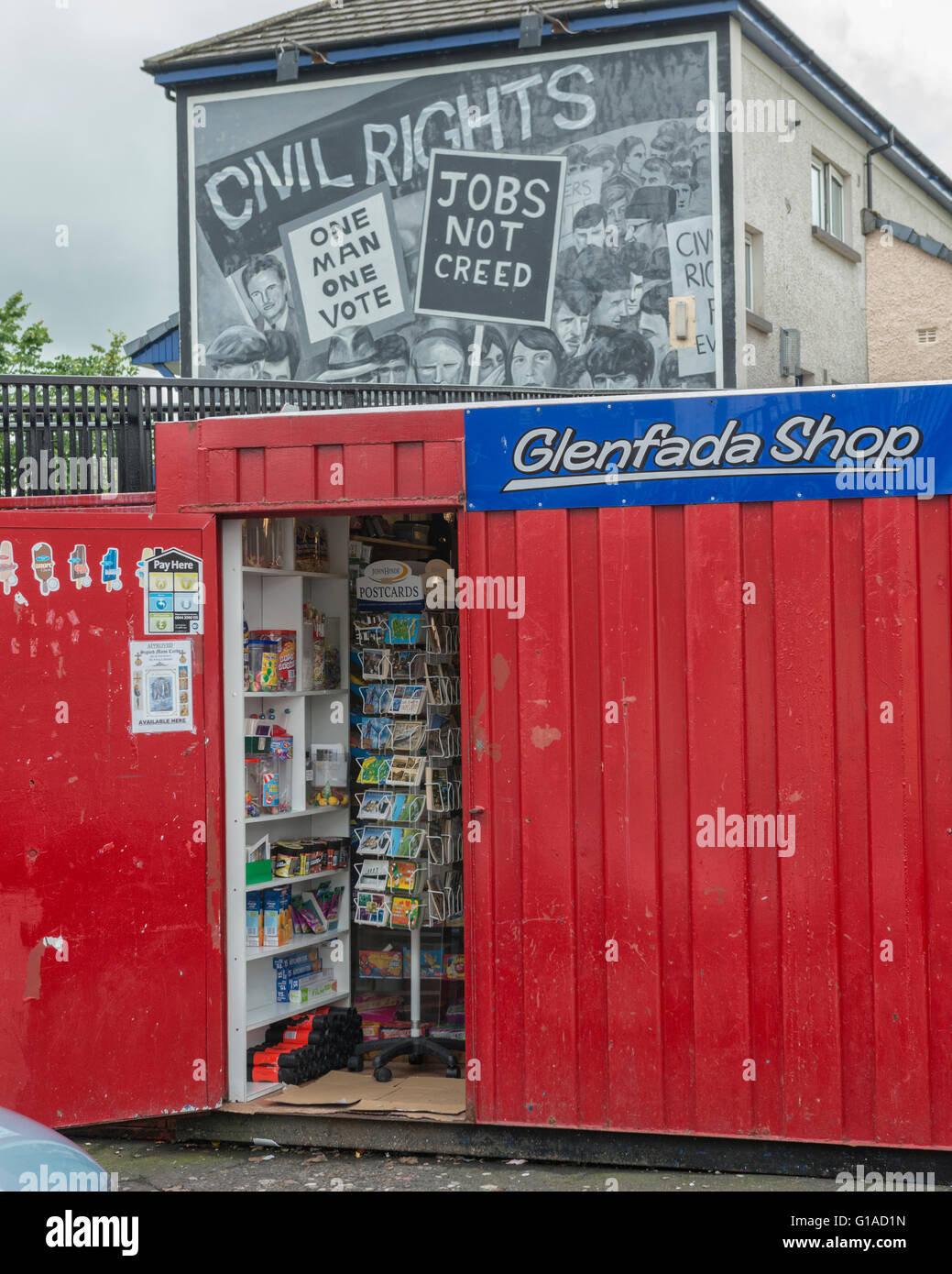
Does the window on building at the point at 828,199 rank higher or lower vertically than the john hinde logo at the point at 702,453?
higher

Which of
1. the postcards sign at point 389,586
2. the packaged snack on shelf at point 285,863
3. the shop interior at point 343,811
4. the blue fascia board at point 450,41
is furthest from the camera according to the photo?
the blue fascia board at point 450,41

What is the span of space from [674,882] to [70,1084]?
2.91m

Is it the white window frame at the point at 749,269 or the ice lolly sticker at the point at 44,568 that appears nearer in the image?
the ice lolly sticker at the point at 44,568

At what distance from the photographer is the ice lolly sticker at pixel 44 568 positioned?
575 centimetres

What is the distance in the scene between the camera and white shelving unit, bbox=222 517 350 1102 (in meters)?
6.03

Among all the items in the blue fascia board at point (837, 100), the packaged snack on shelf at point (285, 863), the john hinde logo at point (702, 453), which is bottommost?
the packaged snack on shelf at point (285, 863)

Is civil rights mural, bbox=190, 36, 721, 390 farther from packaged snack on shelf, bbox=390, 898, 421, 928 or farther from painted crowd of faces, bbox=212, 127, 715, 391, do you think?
packaged snack on shelf, bbox=390, 898, 421, 928

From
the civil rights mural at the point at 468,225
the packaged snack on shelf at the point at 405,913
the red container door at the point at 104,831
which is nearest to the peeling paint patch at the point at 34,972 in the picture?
the red container door at the point at 104,831

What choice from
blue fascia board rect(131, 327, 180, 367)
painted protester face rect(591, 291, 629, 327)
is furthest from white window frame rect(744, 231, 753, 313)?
blue fascia board rect(131, 327, 180, 367)

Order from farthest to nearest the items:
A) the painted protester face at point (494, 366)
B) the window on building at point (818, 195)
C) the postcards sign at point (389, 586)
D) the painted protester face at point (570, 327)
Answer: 1. the window on building at point (818, 195)
2. the painted protester face at point (494, 366)
3. the painted protester face at point (570, 327)
4. the postcards sign at point (389, 586)

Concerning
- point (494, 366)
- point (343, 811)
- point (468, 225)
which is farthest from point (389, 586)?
point (468, 225)

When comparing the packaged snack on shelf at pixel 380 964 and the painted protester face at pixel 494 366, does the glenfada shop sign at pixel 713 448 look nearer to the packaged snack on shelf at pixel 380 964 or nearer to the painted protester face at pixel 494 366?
the packaged snack on shelf at pixel 380 964

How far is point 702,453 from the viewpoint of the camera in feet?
17.6

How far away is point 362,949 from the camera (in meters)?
7.42
